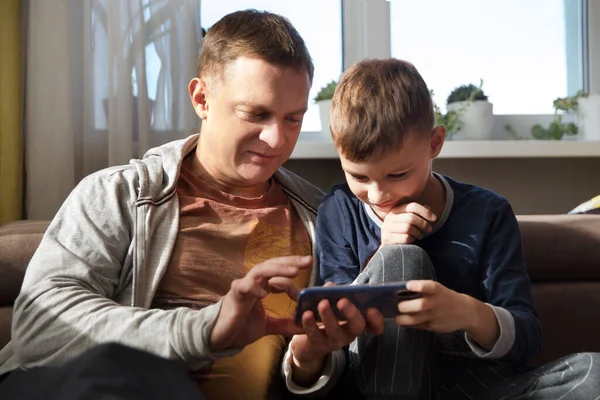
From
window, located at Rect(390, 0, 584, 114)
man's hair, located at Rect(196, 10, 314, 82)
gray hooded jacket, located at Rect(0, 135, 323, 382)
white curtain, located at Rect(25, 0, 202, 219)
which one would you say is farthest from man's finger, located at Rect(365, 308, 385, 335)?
window, located at Rect(390, 0, 584, 114)

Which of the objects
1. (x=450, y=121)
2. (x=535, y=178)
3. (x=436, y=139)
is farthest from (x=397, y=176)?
(x=535, y=178)

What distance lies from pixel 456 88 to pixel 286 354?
164 centimetres

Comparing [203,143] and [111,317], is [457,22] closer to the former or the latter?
[203,143]

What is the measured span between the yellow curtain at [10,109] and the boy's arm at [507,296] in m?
1.42

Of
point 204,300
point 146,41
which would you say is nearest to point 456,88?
point 146,41

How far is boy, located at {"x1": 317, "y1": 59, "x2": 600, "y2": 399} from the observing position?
1.17 meters

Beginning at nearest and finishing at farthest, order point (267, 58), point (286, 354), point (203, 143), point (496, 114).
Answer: point (286, 354), point (267, 58), point (203, 143), point (496, 114)

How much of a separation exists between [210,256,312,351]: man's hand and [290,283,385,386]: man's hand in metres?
0.07

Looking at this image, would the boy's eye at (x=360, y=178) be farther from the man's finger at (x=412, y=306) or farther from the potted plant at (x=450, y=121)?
the potted plant at (x=450, y=121)

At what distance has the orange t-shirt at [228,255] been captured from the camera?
1333 mm

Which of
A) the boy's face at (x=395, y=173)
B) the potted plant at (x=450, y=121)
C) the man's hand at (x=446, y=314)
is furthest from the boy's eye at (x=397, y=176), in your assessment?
the potted plant at (x=450, y=121)

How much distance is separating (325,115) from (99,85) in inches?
29.8

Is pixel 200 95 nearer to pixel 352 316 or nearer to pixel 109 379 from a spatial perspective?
pixel 352 316

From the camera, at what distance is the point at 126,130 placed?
7.36 ft
